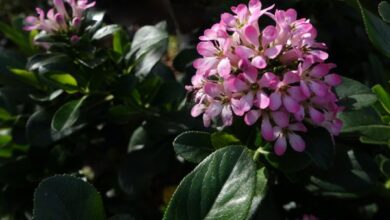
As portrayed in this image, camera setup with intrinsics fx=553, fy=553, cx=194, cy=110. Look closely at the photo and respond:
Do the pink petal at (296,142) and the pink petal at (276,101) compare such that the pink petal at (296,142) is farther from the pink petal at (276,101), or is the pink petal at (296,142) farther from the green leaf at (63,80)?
the green leaf at (63,80)

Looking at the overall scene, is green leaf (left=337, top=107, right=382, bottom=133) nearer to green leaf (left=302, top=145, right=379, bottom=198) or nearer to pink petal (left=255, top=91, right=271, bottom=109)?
green leaf (left=302, top=145, right=379, bottom=198)

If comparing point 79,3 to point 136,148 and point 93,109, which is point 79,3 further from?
point 136,148

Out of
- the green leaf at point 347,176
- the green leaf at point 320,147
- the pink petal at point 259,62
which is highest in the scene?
the pink petal at point 259,62

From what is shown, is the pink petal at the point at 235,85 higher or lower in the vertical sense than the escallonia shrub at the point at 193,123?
higher

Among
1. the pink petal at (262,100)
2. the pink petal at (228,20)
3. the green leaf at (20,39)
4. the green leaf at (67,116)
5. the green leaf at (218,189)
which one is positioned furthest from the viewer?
the green leaf at (20,39)

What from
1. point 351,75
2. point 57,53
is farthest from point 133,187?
point 351,75

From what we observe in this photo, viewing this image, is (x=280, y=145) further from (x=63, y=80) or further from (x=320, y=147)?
(x=63, y=80)

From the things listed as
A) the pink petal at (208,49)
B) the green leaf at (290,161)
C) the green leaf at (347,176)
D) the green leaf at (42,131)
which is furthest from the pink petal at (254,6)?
the green leaf at (42,131)
